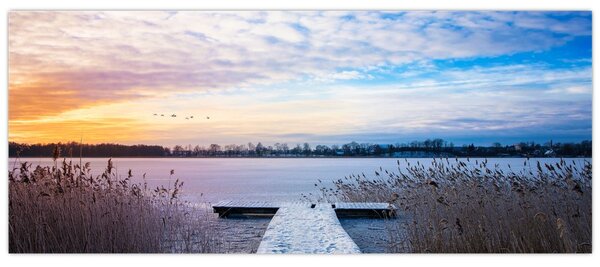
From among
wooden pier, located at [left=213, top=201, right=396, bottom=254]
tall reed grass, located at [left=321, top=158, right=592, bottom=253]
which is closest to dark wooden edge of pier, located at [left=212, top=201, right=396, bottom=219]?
wooden pier, located at [left=213, top=201, right=396, bottom=254]

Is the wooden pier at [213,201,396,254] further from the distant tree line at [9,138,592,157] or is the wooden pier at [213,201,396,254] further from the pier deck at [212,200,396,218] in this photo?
the distant tree line at [9,138,592,157]

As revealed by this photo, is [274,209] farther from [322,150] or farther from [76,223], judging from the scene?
[76,223]

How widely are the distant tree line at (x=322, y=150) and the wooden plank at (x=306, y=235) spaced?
1.11 m

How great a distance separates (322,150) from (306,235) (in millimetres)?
3170

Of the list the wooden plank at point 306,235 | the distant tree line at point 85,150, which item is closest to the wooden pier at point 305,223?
the wooden plank at point 306,235

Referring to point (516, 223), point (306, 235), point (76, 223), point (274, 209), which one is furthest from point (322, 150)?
point (76, 223)

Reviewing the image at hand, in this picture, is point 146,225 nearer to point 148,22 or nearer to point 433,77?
point 148,22

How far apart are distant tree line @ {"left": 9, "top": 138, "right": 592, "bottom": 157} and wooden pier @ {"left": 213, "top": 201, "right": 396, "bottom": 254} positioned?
750mm

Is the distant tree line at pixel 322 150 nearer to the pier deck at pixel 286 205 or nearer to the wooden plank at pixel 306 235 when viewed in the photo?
the pier deck at pixel 286 205

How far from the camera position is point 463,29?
609 centimetres

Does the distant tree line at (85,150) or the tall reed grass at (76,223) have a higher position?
the distant tree line at (85,150)

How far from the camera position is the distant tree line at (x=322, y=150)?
5.71m

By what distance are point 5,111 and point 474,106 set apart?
4617 millimetres
